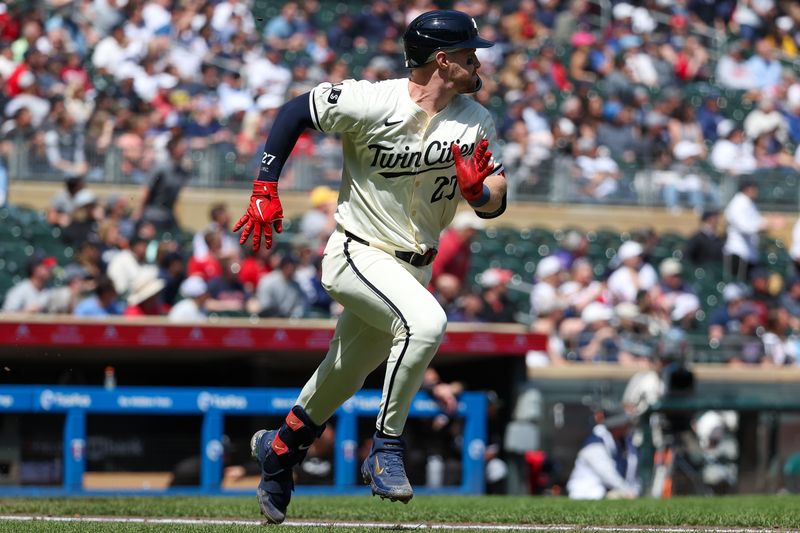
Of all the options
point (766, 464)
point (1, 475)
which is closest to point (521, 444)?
point (766, 464)

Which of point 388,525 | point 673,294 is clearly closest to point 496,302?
point 673,294

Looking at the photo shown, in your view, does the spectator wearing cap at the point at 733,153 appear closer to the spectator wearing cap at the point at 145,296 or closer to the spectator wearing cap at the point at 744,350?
the spectator wearing cap at the point at 744,350

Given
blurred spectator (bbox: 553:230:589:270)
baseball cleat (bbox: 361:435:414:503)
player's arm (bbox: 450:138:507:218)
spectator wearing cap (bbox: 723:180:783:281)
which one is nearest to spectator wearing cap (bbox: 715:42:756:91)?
spectator wearing cap (bbox: 723:180:783:281)

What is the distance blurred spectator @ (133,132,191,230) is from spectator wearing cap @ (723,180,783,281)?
5719mm

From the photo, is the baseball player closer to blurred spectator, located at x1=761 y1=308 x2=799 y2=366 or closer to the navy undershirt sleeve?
the navy undershirt sleeve

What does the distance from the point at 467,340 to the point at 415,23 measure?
5.45 m

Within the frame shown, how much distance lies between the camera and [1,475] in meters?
9.47

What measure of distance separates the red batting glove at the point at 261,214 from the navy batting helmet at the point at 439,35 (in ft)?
2.55

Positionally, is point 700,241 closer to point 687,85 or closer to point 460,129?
point 687,85

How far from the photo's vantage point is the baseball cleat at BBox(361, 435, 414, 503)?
513 centimetres

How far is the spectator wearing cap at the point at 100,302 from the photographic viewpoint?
10.6m

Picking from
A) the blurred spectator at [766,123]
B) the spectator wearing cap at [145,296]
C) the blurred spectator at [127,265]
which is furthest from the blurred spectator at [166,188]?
the blurred spectator at [766,123]

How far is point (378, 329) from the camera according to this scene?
18.0ft

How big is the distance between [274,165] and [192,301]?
586cm
